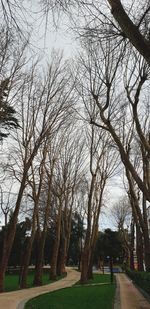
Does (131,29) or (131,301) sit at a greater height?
(131,29)

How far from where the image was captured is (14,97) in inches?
681

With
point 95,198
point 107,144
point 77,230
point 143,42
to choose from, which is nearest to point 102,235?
point 77,230

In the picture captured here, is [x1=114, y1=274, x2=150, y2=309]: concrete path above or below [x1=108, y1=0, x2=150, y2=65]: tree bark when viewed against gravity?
below

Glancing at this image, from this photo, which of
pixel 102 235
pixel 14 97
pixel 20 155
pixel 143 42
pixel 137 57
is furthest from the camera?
pixel 102 235

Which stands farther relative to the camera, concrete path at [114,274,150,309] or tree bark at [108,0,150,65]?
concrete path at [114,274,150,309]

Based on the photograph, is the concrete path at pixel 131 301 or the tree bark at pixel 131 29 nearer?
the tree bark at pixel 131 29

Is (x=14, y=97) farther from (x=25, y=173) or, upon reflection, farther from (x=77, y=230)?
(x=77, y=230)

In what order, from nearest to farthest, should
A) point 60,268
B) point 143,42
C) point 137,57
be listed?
1. point 143,42
2. point 137,57
3. point 60,268

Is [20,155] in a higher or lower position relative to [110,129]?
higher

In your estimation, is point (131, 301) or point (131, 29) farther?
point (131, 301)

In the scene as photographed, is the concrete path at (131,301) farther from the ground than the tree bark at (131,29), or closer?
closer

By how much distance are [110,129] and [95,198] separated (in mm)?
18851

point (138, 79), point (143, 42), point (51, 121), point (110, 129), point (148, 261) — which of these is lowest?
point (148, 261)

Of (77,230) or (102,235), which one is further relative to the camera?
(102,235)
